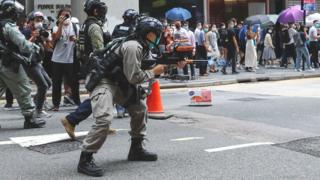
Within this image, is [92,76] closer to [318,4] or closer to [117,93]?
[117,93]

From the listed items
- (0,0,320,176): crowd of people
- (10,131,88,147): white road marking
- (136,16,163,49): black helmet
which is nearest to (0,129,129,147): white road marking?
(10,131,88,147): white road marking

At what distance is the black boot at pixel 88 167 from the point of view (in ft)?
19.6

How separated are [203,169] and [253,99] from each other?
7.09 metres

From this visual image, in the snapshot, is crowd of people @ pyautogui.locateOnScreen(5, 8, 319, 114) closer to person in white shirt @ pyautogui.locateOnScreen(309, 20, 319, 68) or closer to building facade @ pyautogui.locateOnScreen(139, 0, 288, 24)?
person in white shirt @ pyautogui.locateOnScreen(309, 20, 319, 68)

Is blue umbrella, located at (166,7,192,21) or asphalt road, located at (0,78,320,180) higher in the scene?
blue umbrella, located at (166,7,192,21)

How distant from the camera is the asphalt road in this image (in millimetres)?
6238

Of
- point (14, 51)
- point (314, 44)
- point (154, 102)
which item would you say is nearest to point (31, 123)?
point (14, 51)

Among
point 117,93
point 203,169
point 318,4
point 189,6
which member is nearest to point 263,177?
point 203,169

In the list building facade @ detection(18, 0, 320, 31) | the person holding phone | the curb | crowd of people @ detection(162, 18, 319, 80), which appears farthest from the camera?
building facade @ detection(18, 0, 320, 31)

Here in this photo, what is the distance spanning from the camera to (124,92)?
20.8ft

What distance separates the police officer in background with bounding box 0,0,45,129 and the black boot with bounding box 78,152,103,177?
9.69ft

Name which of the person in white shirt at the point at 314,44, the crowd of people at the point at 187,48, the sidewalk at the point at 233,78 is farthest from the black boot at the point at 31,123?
the person in white shirt at the point at 314,44

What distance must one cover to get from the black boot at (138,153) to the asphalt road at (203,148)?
0.08 meters

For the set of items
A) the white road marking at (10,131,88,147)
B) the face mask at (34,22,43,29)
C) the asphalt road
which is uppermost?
the face mask at (34,22,43,29)
